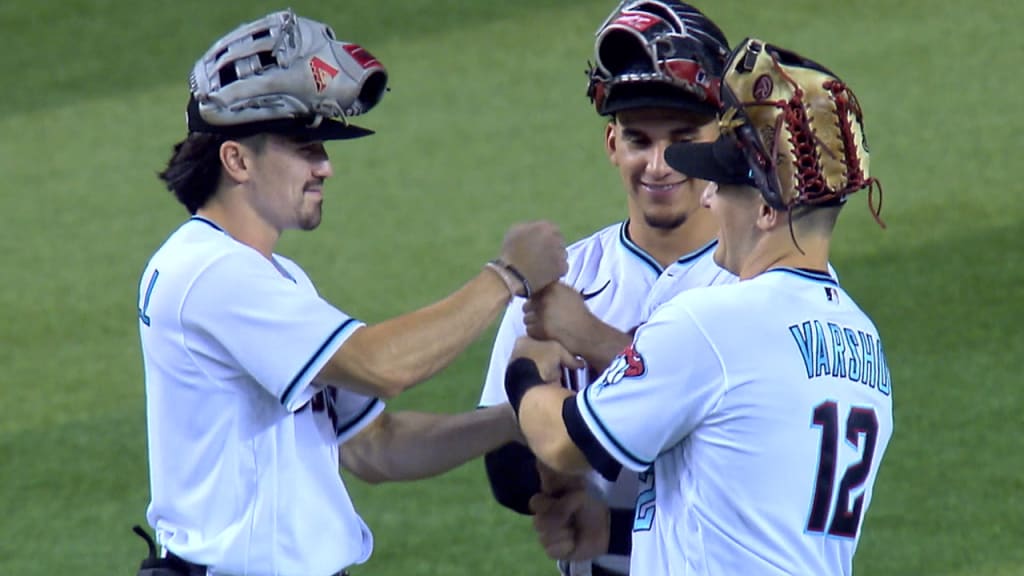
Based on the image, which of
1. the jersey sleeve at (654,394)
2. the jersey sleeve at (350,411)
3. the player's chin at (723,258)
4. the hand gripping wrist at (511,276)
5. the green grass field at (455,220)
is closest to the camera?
the jersey sleeve at (654,394)

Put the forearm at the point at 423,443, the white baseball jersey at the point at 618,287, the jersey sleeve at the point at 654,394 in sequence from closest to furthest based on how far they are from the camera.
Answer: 1. the jersey sleeve at the point at 654,394
2. the white baseball jersey at the point at 618,287
3. the forearm at the point at 423,443

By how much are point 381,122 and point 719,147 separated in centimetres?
844

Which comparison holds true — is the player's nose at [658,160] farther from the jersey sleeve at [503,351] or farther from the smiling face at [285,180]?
the smiling face at [285,180]

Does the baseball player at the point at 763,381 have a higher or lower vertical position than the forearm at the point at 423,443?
higher

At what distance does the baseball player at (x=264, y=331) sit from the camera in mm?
3666

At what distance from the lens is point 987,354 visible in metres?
8.13

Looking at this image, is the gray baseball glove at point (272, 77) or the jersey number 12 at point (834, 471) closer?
the jersey number 12 at point (834, 471)

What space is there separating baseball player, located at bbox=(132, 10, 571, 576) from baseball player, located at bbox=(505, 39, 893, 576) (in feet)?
1.85

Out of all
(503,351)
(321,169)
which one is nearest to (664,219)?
(503,351)

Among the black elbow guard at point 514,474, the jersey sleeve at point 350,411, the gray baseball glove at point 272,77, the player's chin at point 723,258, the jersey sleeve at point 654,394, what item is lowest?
the black elbow guard at point 514,474

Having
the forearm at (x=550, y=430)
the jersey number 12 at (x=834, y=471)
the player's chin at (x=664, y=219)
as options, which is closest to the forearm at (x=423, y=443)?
the player's chin at (x=664, y=219)

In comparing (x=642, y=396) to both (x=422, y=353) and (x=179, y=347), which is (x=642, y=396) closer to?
(x=422, y=353)

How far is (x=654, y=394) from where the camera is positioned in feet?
10.7

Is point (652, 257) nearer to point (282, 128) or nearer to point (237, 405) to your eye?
point (282, 128)
